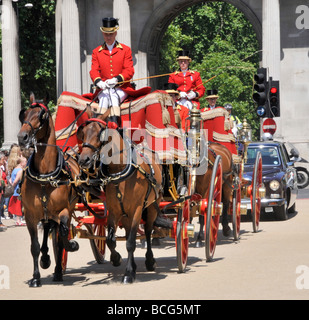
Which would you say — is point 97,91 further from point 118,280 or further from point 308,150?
point 308,150

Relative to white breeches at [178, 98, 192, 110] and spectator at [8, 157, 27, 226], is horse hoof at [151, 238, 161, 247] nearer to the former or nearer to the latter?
white breeches at [178, 98, 192, 110]

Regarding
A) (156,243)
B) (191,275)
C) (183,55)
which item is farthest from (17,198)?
(191,275)

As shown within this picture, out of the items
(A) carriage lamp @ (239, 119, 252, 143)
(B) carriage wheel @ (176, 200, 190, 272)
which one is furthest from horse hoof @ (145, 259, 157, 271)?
(A) carriage lamp @ (239, 119, 252, 143)

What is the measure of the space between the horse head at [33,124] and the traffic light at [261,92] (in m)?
15.5

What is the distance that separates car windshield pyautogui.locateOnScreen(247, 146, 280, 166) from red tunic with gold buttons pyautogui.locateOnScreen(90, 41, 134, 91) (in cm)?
885

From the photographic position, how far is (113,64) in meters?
12.1

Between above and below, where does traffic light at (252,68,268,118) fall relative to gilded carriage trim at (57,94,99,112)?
above

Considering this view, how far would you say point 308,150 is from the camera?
35.6m

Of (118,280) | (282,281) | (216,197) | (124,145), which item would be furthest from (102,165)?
(216,197)

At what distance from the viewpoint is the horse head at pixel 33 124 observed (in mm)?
10039

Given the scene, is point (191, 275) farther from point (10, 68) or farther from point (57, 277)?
point (10, 68)

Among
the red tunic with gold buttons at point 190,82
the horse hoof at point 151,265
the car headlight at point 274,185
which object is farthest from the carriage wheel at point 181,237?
the car headlight at point 274,185

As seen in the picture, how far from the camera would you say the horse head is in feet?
32.9
